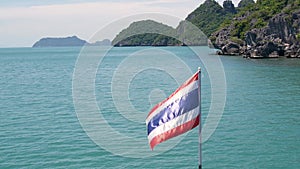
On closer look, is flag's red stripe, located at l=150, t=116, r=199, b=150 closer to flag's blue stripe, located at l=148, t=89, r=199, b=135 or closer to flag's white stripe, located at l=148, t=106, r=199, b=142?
flag's white stripe, located at l=148, t=106, r=199, b=142

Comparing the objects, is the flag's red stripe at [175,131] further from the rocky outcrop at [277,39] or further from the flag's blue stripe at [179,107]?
the rocky outcrop at [277,39]

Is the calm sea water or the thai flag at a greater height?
the thai flag

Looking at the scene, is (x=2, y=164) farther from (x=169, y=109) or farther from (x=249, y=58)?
(x=249, y=58)

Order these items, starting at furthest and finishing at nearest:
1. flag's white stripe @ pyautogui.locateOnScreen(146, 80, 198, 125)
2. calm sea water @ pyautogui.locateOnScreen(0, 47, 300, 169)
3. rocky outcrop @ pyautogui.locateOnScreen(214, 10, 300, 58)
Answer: rocky outcrop @ pyautogui.locateOnScreen(214, 10, 300, 58)
calm sea water @ pyautogui.locateOnScreen(0, 47, 300, 169)
flag's white stripe @ pyautogui.locateOnScreen(146, 80, 198, 125)

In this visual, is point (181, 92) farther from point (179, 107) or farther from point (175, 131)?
point (175, 131)

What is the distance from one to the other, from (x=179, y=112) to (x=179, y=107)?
15 centimetres

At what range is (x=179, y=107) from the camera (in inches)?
523

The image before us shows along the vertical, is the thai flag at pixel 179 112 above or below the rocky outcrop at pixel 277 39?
below

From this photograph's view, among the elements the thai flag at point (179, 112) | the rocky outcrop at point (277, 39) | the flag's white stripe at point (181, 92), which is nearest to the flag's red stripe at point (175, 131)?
the thai flag at point (179, 112)

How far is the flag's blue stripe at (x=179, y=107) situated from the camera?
1328cm

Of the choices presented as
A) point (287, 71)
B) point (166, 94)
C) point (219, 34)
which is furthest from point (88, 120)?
point (219, 34)

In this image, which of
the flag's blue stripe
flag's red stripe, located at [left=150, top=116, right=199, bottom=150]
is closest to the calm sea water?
flag's red stripe, located at [left=150, top=116, right=199, bottom=150]

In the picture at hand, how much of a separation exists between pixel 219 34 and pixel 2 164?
135412 mm

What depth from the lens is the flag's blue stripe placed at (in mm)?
13281
